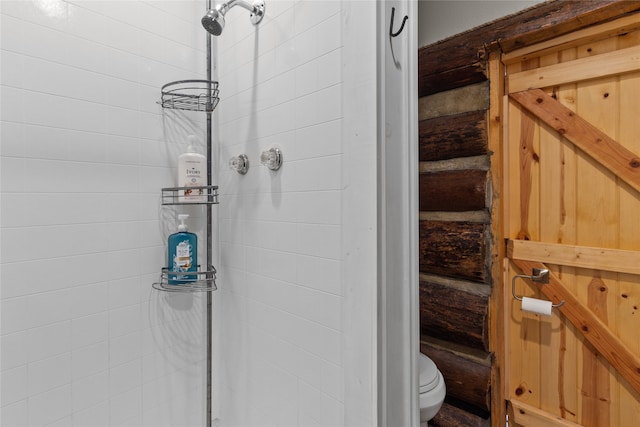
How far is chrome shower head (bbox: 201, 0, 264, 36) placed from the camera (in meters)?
1.03

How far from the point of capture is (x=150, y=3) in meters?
1.21

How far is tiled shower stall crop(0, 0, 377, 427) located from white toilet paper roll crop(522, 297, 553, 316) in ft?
3.61

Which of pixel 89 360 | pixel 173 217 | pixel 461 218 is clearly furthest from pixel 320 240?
pixel 461 218

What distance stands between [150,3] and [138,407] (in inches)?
55.8

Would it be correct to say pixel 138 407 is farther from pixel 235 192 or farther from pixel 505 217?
pixel 505 217

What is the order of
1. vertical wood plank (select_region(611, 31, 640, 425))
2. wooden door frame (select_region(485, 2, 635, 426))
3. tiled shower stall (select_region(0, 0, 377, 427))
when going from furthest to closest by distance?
wooden door frame (select_region(485, 2, 635, 426)) < vertical wood plank (select_region(611, 31, 640, 425)) < tiled shower stall (select_region(0, 0, 377, 427))

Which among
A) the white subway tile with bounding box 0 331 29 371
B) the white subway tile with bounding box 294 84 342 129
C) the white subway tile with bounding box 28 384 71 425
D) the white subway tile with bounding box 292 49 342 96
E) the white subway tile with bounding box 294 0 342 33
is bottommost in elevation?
the white subway tile with bounding box 28 384 71 425

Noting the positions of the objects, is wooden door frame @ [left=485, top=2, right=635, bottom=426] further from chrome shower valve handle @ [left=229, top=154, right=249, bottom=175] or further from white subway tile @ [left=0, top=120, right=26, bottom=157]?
white subway tile @ [left=0, top=120, right=26, bottom=157]

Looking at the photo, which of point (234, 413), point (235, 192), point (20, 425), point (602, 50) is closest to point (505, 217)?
point (602, 50)

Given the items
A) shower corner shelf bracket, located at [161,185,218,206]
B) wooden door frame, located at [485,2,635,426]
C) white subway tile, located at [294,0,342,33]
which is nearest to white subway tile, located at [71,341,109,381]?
shower corner shelf bracket, located at [161,185,218,206]

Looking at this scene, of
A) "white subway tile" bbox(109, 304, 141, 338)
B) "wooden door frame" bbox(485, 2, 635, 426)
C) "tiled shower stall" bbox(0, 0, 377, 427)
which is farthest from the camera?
"wooden door frame" bbox(485, 2, 635, 426)

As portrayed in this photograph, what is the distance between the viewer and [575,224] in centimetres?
152

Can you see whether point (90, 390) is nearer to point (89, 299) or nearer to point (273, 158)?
point (89, 299)

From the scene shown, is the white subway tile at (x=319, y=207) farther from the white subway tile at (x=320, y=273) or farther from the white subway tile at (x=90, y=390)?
the white subway tile at (x=90, y=390)
